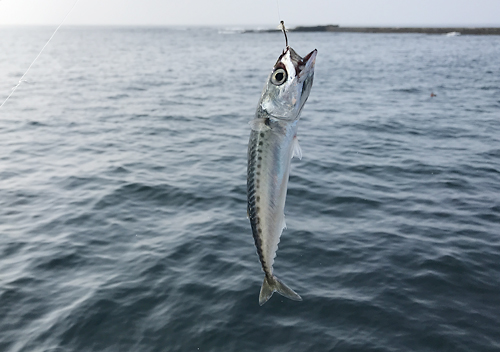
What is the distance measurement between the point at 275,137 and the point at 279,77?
56 centimetres

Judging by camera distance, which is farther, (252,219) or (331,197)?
(331,197)

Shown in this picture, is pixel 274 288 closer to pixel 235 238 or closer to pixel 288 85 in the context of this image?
A: pixel 288 85

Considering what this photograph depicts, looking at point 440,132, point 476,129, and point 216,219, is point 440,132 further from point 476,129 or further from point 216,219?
point 216,219

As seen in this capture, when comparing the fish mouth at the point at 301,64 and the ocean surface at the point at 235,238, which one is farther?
the ocean surface at the point at 235,238

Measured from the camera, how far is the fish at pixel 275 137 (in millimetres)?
4277

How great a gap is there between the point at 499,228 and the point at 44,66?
59764 millimetres

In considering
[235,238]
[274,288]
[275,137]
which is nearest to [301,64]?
[275,137]

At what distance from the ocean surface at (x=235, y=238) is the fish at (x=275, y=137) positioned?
15.9ft

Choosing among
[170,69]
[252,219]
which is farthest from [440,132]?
[170,69]

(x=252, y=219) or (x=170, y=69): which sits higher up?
(x=252, y=219)

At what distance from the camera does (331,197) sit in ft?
50.1

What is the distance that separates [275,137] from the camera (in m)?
4.42

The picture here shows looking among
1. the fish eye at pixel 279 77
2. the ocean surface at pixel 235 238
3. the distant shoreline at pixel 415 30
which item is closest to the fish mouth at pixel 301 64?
the fish eye at pixel 279 77

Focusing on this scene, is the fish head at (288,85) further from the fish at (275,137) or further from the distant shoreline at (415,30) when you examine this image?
the distant shoreline at (415,30)
